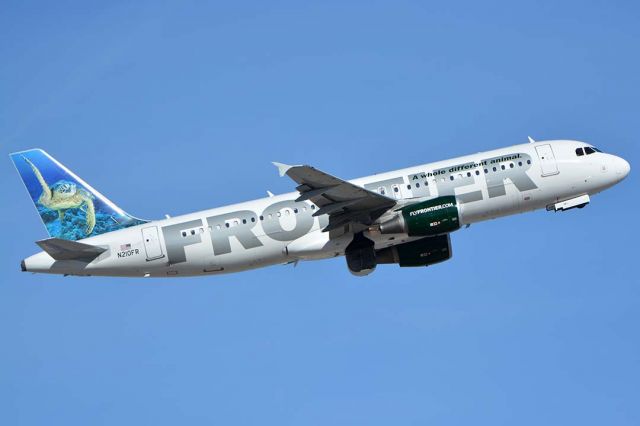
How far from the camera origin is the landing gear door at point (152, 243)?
63.7 meters

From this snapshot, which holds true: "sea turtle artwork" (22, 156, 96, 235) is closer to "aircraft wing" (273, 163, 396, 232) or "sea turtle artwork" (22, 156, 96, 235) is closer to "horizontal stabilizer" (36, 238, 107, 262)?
"horizontal stabilizer" (36, 238, 107, 262)

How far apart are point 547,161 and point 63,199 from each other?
29676mm

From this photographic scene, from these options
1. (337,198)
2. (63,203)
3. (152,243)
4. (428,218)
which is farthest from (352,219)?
(63,203)

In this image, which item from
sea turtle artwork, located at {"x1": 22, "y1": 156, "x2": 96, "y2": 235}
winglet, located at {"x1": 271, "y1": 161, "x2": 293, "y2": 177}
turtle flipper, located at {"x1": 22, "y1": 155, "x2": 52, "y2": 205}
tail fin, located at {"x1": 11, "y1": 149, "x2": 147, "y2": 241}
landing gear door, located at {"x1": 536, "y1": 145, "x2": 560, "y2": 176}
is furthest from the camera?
turtle flipper, located at {"x1": 22, "y1": 155, "x2": 52, "y2": 205}

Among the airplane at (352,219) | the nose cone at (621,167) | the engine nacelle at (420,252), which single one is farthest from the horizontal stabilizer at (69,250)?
the nose cone at (621,167)

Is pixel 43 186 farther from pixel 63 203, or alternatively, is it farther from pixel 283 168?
pixel 283 168

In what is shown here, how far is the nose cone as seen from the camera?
6488 cm

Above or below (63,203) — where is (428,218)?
below

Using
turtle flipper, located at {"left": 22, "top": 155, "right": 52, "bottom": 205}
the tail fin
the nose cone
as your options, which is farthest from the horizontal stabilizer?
the nose cone

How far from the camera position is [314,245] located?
206 feet

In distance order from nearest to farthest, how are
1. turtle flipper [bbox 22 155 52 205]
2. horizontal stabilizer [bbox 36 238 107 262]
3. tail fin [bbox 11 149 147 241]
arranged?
horizontal stabilizer [bbox 36 238 107 262] < tail fin [bbox 11 149 147 241] < turtle flipper [bbox 22 155 52 205]

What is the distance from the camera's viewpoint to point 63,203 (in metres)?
66.4

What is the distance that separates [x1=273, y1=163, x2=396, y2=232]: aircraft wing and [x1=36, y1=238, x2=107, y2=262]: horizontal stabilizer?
13.2 m

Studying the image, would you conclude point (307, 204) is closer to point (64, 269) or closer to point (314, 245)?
point (314, 245)
